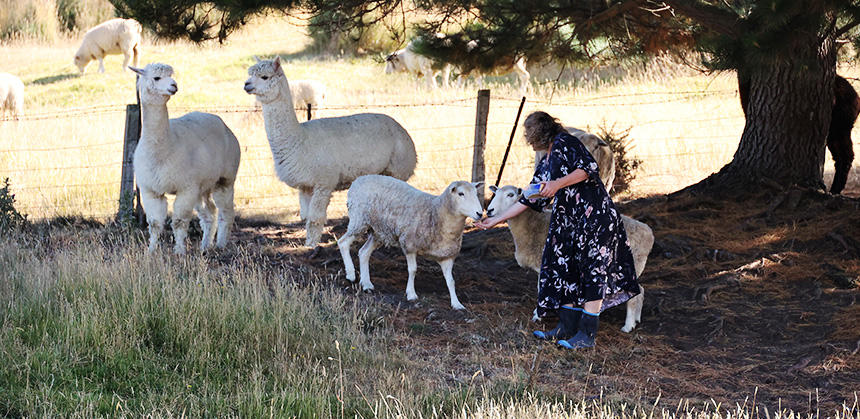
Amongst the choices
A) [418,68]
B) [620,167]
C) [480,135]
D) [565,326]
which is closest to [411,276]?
[565,326]

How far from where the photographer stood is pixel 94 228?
9898mm

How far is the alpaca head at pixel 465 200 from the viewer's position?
662 centimetres

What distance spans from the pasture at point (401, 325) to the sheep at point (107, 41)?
39.6 feet

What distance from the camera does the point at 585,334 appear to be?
6328 millimetres

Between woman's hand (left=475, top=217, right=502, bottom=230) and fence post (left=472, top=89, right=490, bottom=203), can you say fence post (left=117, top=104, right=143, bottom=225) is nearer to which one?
fence post (left=472, top=89, right=490, bottom=203)

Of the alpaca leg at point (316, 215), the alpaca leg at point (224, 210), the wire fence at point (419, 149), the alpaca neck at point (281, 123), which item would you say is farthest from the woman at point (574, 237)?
the wire fence at point (419, 149)

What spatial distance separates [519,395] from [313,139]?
4.46 meters

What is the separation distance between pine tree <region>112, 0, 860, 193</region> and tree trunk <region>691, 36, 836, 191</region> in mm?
11

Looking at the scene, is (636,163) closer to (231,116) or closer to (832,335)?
(832,335)

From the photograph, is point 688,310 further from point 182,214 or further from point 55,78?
point 55,78

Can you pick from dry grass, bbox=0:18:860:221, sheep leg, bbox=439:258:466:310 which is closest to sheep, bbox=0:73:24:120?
dry grass, bbox=0:18:860:221

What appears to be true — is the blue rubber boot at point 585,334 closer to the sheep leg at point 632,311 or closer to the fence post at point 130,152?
the sheep leg at point 632,311

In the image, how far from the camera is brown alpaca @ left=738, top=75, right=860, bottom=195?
34.9 feet

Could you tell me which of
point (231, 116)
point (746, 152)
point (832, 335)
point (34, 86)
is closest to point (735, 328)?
point (832, 335)
